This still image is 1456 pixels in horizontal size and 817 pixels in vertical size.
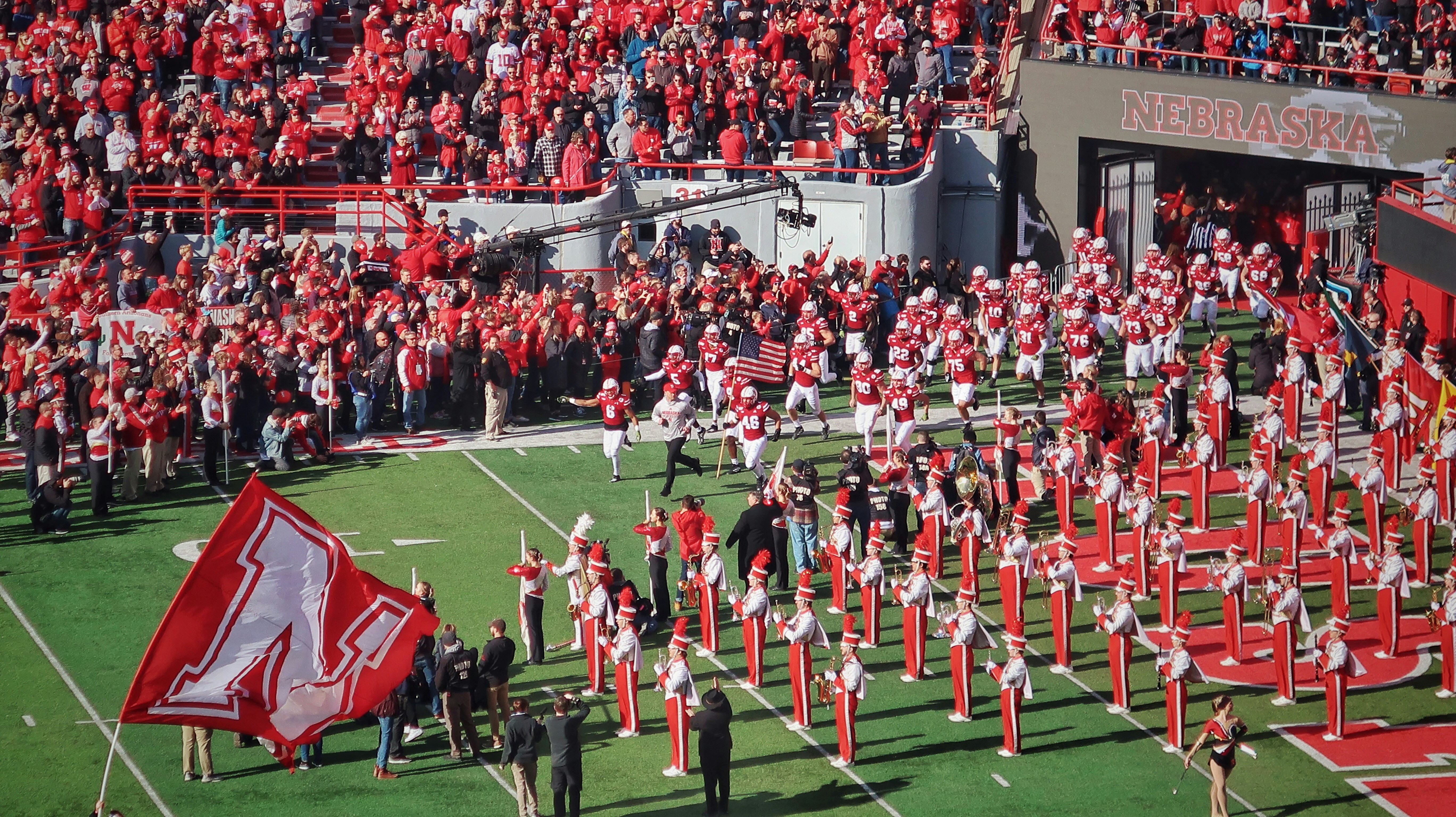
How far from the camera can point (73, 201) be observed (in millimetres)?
30000

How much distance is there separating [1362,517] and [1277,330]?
447 cm

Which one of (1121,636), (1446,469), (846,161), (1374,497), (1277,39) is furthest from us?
(1277,39)

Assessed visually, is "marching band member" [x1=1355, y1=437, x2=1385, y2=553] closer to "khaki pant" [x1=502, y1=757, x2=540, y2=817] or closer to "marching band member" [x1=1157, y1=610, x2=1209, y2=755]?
"marching band member" [x1=1157, y1=610, x2=1209, y2=755]

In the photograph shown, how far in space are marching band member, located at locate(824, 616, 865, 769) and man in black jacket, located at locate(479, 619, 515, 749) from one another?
2924mm

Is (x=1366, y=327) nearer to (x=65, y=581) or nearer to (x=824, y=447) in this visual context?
(x=824, y=447)

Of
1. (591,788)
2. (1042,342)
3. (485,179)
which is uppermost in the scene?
(485,179)

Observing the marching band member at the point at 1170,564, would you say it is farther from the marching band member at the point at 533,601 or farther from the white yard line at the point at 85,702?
the white yard line at the point at 85,702

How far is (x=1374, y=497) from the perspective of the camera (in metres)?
21.9

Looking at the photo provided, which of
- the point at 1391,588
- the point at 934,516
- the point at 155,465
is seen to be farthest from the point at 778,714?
the point at 155,465

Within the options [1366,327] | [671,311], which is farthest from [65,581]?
[1366,327]

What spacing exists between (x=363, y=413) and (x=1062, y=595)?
1102cm

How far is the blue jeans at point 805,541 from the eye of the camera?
70.0ft

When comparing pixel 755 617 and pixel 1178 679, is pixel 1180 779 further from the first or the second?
pixel 755 617

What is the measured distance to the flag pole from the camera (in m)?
13.8
